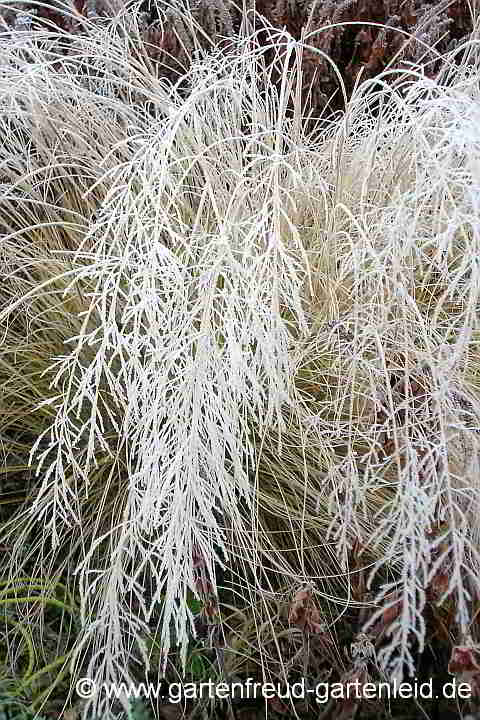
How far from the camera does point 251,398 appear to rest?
4.09 feet

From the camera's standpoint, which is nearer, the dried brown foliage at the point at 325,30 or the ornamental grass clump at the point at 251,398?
the ornamental grass clump at the point at 251,398

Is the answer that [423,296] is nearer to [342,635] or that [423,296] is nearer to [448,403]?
[448,403]

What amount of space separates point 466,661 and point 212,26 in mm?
2175

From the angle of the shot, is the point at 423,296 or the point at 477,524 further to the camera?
the point at 423,296

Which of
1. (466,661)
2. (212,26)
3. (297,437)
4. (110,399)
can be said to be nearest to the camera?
(466,661)

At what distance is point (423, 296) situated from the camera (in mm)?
1703

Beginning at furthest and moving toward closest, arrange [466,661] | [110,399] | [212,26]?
[212,26] < [110,399] < [466,661]

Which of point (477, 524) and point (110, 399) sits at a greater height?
point (477, 524)

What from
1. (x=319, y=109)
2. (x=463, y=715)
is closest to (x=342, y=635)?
(x=463, y=715)

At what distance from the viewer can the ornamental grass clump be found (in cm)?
115

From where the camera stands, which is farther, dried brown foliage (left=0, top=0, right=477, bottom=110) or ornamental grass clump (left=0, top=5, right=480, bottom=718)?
dried brown foliage (left=0, top=0, right=477, bottom=110)

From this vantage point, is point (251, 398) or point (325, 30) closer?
point (251, 398)

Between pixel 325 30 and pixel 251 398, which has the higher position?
pixel 325 30

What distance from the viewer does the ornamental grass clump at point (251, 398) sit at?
3.78ft
